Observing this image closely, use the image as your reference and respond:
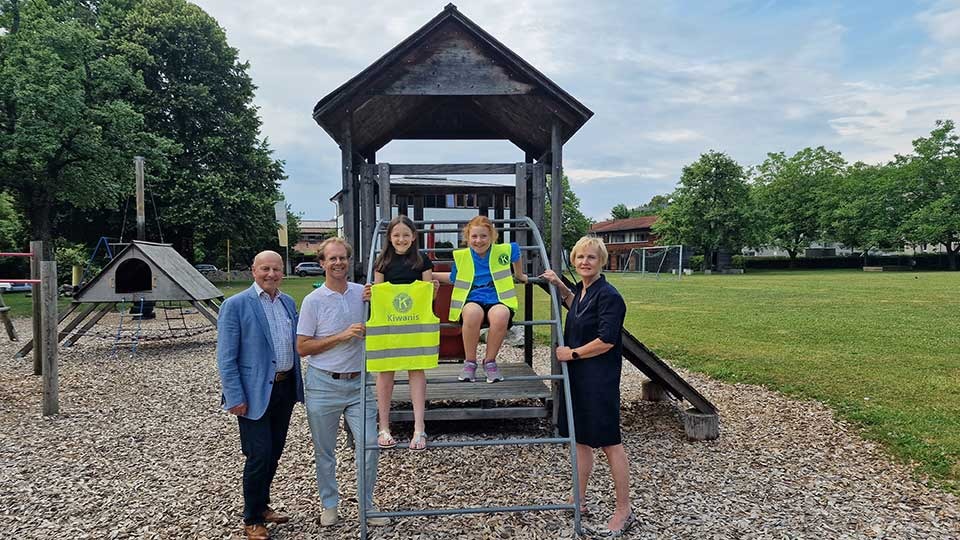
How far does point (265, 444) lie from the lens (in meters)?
3.60

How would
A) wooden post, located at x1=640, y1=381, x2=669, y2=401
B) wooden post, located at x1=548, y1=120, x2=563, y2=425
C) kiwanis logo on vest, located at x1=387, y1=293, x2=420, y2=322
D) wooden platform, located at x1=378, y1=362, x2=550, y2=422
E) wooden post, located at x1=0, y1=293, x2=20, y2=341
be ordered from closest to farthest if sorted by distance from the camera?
kiwanis logo on vest, located at x1=387, y1=293, x2=420, y2=322 < wooden platform, located at x1=378, y1=362, x2=550, y2=422 < wooden post, located at x1=548, y1=120, x2=563, y2=425 < wooden post, located at x1=640, y1=381, x2=669, y2=401 < wooden post, located at x1=0, y1=293, x2=20, y2=341

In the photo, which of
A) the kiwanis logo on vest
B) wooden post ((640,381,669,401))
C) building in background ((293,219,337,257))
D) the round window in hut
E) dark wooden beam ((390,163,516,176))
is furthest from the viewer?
building in background ((293,219,337,257))

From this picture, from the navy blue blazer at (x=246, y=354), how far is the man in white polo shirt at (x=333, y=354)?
0.23 m

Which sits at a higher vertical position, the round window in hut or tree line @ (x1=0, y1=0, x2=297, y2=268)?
tree line @ (x1=0, y1=0, x2=297, y2=268)

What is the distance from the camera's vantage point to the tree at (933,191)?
51844 millimetres

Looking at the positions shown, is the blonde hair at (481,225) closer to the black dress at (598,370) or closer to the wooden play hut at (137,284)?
the black dress at (598,370)

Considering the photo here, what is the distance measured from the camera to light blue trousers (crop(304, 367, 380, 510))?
372 cm

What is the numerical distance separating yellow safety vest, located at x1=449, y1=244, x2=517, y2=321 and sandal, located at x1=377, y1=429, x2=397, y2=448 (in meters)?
1.00

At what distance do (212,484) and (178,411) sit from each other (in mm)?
2917

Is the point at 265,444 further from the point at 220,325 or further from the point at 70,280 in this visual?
the point at 70,280

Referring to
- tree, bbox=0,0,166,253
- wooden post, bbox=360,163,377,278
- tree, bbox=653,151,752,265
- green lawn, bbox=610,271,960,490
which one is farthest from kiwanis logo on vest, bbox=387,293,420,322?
tree, bbox=653,151,752,265

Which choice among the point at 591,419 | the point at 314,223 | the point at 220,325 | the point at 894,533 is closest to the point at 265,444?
the point at 220,325

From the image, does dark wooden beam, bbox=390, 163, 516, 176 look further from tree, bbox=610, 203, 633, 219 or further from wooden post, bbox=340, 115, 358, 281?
tree, bbox=610, 203, 633, 219

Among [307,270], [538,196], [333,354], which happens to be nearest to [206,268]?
[307,270]
